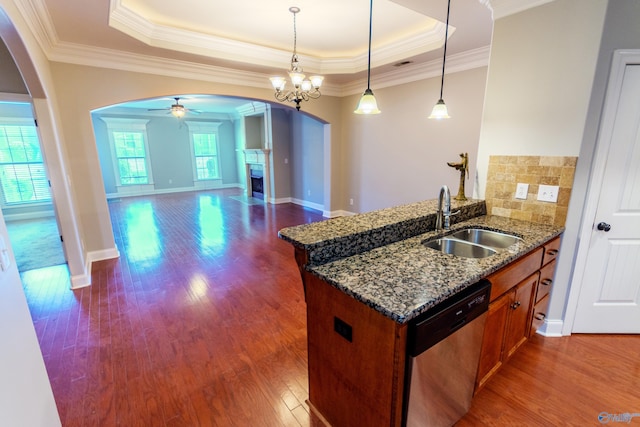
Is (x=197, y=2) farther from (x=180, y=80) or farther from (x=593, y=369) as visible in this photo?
(x=593, y=369)

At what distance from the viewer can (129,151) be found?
29.1ft

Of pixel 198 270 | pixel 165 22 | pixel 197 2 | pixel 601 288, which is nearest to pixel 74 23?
pixel 165 22

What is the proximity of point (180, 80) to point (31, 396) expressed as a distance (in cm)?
397

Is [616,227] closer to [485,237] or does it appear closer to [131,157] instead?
[485,237]

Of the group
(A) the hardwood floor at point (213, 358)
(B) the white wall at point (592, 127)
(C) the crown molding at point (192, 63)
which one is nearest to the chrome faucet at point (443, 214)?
(B) the white wall at point (592, 127)

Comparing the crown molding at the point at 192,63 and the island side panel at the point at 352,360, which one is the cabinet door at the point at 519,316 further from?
the crown molding at the point at 192,63

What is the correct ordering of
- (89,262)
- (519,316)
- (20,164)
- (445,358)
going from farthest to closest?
(20,164) < (89,262) < (519,316) < (445,358)

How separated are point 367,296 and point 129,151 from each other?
33.1 ft

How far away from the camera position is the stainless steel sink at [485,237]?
2037 millimetres

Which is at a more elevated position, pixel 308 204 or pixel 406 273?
pixel 406 273

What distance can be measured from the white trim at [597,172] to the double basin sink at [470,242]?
598 mm

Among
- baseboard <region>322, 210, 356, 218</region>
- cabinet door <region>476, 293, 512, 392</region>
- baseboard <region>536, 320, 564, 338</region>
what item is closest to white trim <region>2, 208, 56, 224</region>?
baseboard <region>322, 210, 356, 218</region>

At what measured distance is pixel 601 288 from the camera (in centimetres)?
221

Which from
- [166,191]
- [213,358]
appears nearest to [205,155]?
[166,191]
